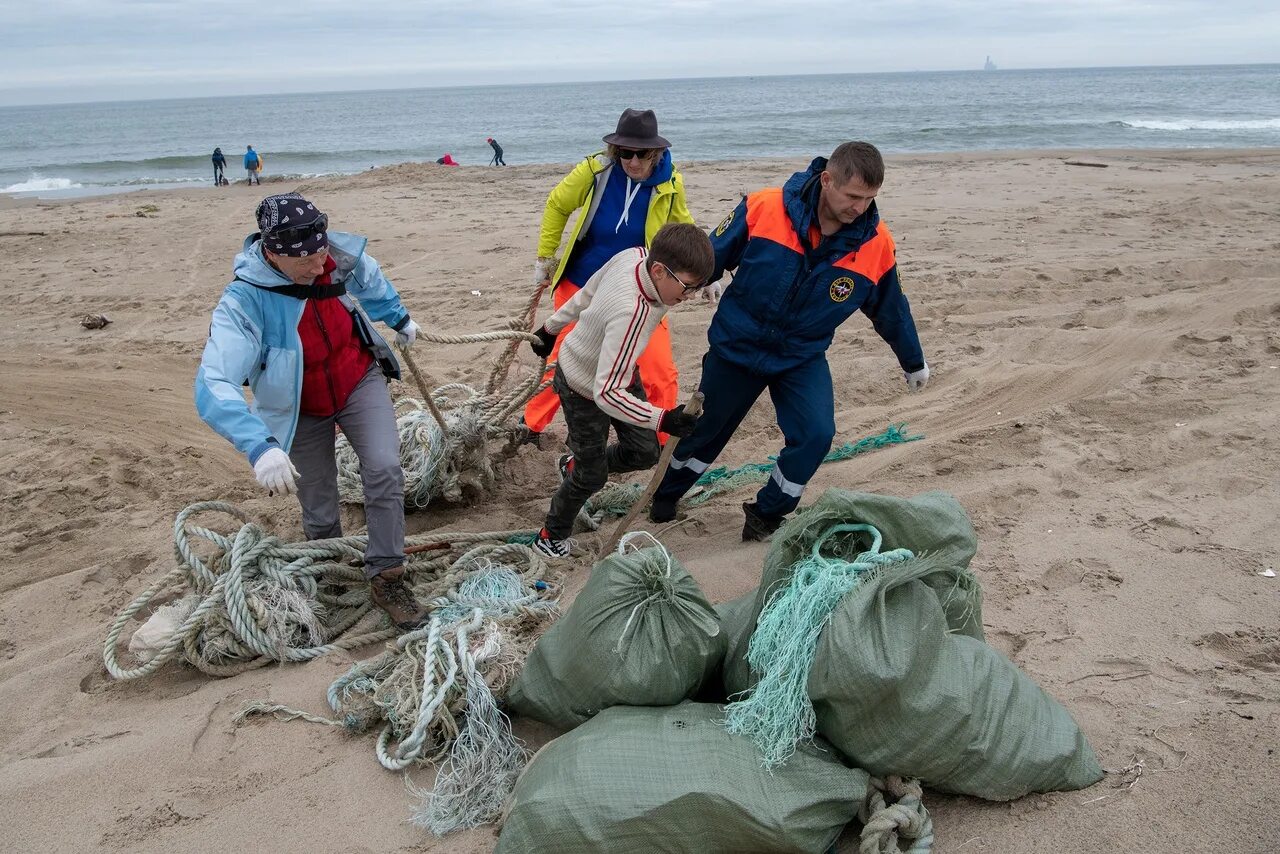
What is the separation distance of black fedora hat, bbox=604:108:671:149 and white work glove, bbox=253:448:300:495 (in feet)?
6.88

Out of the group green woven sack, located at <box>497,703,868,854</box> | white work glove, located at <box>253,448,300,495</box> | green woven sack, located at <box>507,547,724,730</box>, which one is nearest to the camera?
green woven sack, located at <box>497,703,868,854</box>

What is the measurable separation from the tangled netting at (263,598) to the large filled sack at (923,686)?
158cm

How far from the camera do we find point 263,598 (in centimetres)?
306

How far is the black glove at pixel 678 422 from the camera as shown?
2.91 meters

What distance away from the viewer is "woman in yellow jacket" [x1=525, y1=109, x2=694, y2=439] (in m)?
3.98

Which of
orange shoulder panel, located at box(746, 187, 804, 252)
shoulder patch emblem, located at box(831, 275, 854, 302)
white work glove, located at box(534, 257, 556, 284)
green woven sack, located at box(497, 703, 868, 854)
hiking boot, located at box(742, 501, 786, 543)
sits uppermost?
orange shoulder panel, located at box(746, 187, 804, 252)

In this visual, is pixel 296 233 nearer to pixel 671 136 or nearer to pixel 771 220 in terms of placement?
pixel 771 220

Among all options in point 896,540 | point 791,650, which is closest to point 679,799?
point 791,650

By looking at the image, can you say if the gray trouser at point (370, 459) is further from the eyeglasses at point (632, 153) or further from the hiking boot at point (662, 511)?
the eyeglasses at point (632, 153)

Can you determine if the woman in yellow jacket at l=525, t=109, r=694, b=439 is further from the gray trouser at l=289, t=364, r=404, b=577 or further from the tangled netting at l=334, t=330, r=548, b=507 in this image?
the gray trouser at l=289, t=364, r=404, b=577

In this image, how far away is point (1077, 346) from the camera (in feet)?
18.3

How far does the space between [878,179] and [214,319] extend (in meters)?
2.25

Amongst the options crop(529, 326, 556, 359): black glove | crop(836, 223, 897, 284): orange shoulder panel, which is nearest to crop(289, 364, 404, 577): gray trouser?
crop(529, 326, 556, 359): black glove

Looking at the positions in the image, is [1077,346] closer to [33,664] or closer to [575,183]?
[575,183]
